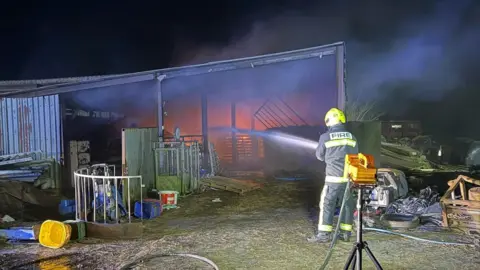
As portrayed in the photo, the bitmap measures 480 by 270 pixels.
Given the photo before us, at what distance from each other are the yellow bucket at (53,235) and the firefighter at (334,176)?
3.64m

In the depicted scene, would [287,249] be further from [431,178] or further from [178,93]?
[178,93]

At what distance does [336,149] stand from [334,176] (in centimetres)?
40

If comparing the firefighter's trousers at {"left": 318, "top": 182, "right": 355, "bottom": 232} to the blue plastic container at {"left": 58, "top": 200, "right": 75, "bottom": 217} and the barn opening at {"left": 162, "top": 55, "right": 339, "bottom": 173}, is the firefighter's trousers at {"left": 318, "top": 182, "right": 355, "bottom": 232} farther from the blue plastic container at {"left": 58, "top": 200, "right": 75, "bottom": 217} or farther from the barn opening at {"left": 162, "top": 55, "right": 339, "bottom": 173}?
the barn opening at {"left": 162, "top": 55, "right": 339, "bottom": 173}

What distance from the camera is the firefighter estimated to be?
19.4 ft

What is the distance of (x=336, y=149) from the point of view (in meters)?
5.94

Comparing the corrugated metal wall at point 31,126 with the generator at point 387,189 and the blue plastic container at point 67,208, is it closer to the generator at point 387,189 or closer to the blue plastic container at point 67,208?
the blue plastic container at point 67,208

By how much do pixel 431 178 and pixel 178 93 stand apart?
34.3ft

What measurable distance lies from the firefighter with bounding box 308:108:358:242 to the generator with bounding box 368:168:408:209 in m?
1.65

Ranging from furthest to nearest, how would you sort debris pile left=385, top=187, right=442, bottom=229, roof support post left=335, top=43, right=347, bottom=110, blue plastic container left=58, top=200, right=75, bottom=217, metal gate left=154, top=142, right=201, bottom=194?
roof support post left=335, top=43, right=347, bottom=110
metal gate left=154, top=142, right=201, bottom=194
blue plastic container left=58, top=200, right=75, bottom=217
debris pile left=385, top=187, right=442, bottom=229

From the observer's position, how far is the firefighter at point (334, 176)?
5910 millimetres

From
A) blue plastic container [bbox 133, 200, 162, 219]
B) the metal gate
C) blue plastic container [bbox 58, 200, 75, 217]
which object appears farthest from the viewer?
the metal gate

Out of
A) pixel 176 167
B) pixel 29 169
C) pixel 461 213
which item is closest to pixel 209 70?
pixel 176 167

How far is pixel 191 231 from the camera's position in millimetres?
6773

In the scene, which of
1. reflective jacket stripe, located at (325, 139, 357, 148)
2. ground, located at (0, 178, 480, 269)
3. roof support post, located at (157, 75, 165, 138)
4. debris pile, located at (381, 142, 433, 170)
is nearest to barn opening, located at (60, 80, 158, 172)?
roof support post, located at (157, 75, 165, 138)
